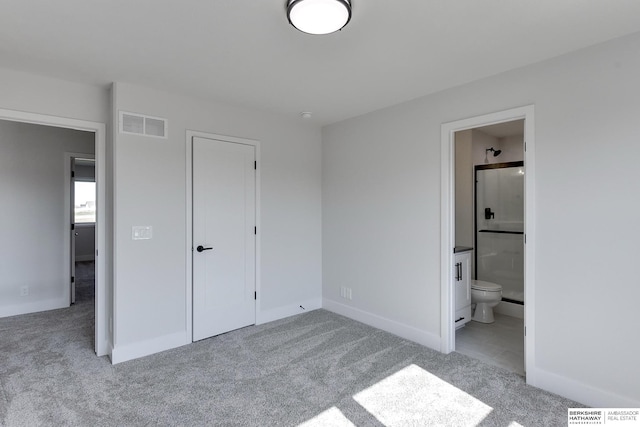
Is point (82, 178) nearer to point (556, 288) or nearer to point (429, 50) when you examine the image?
point (429, 50)

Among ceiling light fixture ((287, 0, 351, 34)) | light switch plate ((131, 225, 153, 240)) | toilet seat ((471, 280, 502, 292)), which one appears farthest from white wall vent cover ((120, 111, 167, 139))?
toilet seat ((471, 280, 502, 292))

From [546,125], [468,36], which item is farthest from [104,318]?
[546,125]

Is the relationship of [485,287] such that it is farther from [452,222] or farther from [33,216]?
[33,216]

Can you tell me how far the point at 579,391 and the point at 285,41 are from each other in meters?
3.11

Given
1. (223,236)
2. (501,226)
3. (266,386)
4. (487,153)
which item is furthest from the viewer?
(487,153)

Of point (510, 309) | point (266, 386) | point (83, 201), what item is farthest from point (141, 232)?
point (83, 201)

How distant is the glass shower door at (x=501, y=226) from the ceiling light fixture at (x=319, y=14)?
3.52 m

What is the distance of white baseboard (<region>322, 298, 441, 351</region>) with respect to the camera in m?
3.19

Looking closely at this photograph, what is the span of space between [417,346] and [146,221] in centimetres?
282

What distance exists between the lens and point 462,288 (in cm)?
357

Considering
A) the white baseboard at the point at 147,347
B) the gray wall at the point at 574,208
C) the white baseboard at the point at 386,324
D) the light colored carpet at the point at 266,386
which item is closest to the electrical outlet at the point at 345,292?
the white baseboard at the point at 386,324

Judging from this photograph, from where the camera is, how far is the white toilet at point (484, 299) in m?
3.73

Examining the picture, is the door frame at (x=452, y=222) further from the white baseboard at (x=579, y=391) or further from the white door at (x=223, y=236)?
the white door at (x=223, y=236)

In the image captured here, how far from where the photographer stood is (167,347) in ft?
10.3
